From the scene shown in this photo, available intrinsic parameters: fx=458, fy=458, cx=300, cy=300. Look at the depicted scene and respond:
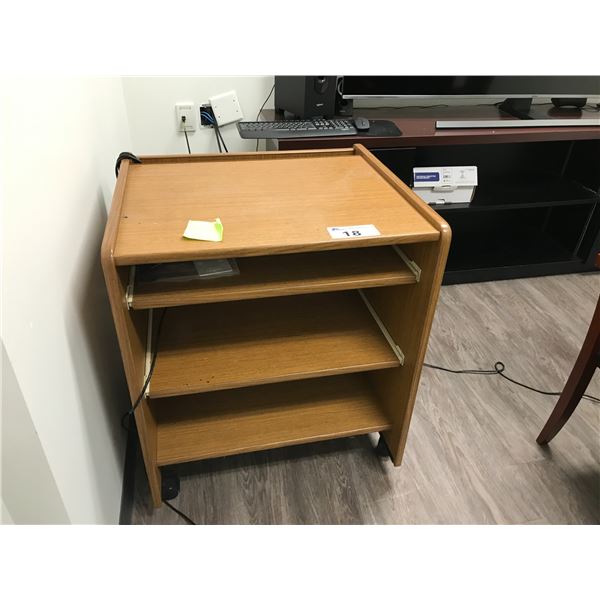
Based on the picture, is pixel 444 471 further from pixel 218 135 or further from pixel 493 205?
pixel 218 135

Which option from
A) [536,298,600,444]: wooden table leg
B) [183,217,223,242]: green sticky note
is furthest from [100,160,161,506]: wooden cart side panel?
[536,298,600,444]: wooden table leg

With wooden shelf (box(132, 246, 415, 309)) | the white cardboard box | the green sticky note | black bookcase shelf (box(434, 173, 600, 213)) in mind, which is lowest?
black bookcase shelf (box(434, 173, 600, 213))

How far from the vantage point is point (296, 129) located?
153 centimetres

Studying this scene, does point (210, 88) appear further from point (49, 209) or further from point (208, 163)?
point (49, 209)

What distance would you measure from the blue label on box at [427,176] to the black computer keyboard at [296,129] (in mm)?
345

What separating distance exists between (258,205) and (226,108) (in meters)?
1.09

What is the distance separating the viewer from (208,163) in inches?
45.8

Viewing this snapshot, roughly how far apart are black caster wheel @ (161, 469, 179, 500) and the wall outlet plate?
1.33 metres

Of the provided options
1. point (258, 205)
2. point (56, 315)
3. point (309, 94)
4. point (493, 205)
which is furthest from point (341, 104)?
point (56, 315)

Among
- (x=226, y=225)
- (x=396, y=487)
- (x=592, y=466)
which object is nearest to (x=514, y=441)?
(x=592, y=466)

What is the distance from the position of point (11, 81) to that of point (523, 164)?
2.26 metres

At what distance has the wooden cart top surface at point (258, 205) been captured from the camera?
81cm

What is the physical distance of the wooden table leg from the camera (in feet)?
3.86

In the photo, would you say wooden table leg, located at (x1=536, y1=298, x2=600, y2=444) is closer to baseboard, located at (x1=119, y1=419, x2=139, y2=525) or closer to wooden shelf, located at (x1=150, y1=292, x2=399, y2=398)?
wooden shelf, located at (x1=150, y1=292, x2=399, y2=398)
